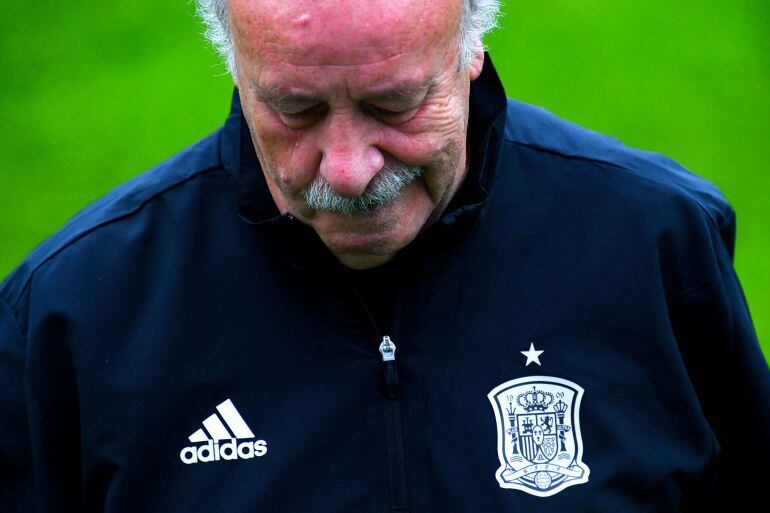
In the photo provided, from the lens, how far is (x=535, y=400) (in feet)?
7.91

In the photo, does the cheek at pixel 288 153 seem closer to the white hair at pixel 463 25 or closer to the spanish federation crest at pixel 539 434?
the white hair at pixel 463 25

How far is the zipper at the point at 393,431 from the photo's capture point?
2293 mm

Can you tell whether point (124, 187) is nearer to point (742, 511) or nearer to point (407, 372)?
point (407, 372)

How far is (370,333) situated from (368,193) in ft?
0.94

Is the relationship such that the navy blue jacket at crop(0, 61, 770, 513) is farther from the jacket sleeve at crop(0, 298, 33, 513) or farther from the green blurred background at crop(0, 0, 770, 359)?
the green blurred background at crop(0, 0, 770, 359)

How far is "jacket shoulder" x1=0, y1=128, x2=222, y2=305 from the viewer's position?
7.98ft

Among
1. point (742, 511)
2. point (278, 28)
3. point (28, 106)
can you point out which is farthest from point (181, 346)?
point (28, 106)

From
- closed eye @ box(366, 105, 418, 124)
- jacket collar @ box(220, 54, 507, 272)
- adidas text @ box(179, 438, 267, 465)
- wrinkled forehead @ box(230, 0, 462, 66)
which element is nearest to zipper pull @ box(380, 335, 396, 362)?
jacket collar @ box(220, 54, 507, 272)

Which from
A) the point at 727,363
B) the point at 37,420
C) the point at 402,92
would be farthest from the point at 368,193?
the point at 727,363

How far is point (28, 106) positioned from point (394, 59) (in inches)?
192

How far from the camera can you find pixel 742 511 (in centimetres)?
269

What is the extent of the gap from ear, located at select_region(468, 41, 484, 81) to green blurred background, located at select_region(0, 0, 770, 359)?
365cm

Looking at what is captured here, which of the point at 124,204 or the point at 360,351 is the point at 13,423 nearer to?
the point at 124,204

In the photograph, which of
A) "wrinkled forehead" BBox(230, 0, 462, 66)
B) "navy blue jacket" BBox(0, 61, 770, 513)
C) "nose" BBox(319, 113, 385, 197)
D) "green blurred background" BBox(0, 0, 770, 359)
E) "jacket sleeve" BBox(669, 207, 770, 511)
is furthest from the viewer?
"green blurred background" BBox(0, 0, 770, 359)
